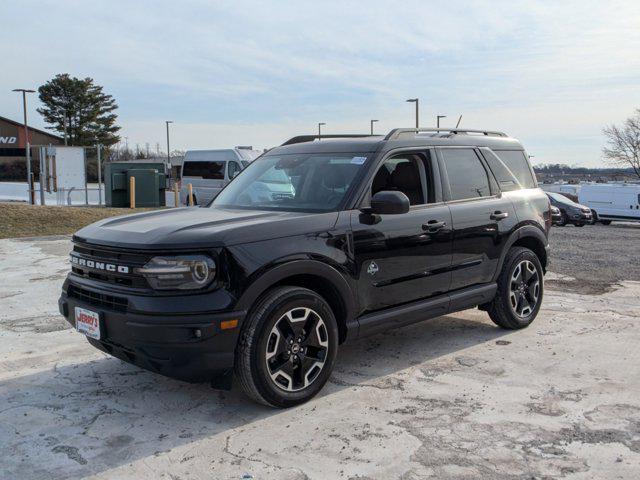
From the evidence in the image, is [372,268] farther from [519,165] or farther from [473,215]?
[519,165]

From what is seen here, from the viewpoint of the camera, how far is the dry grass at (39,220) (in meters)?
15.0

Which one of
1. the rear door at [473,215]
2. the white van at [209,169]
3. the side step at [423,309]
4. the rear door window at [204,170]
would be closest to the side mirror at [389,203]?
the side step at [423,309]

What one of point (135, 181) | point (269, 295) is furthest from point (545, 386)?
point (135, 181)

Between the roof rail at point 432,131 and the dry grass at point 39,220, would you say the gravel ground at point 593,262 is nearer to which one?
the roof rail at point 432,131

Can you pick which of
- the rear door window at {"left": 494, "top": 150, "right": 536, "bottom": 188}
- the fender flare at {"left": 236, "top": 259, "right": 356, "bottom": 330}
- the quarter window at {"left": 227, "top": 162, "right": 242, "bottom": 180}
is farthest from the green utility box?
the fender flare at {"left": 236, "top": 259, "right": 356, "bottom": 330}

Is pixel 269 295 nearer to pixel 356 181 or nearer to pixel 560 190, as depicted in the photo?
pixel 356 181

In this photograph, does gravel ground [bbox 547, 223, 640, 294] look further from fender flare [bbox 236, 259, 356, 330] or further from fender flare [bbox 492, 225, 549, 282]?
fender flare [bbox 236, 259, 356, 330]

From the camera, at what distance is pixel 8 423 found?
154 inches

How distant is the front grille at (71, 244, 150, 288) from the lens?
380 cm

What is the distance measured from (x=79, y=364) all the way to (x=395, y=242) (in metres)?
2.75

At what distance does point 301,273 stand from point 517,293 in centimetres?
284

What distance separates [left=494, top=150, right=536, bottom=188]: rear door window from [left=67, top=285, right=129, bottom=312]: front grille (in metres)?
3.96

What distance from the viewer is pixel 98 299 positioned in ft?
13.3

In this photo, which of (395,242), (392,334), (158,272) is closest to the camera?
(158,272)
